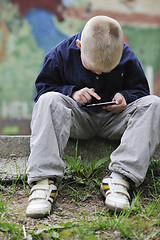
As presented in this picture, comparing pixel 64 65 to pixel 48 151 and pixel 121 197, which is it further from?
pixel 121 197

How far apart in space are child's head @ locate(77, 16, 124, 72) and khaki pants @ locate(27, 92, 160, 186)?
1.01ft

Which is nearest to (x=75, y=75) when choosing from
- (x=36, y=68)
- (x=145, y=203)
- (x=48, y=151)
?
(x=48, y=151)

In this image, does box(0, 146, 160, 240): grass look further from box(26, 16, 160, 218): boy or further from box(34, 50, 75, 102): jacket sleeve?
box(34, 50, 75, 102): jacket sleeve

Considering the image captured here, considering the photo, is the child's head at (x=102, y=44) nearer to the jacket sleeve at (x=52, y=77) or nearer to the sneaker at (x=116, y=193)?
the jacket sleeve at (x=52, y=77)

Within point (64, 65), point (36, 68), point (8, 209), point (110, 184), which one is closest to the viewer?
point (8, 209)

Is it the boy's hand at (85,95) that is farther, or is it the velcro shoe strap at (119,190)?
the boy's hand at (85,95)

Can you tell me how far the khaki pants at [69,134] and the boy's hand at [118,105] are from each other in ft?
0.13

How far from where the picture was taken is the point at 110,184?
1602 mm

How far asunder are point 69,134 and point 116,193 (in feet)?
1.38

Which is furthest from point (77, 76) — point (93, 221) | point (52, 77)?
point (93, 221)

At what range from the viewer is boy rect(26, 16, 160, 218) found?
156 centimetres

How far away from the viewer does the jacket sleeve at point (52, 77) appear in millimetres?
1913

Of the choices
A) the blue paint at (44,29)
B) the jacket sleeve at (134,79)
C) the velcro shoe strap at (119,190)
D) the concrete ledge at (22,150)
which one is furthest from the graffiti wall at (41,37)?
the velcro shoe strap at (119,190)

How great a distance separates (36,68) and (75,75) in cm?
372
